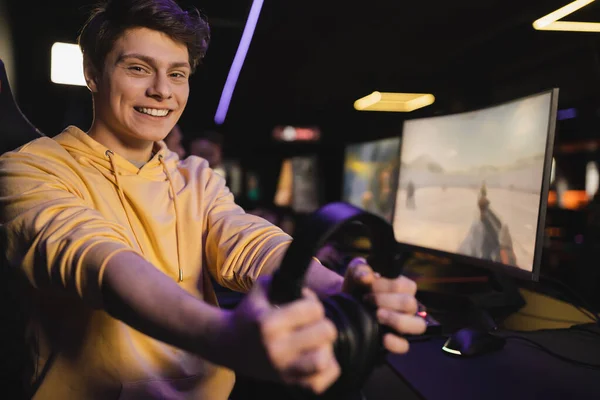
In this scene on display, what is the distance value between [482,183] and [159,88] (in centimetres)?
102

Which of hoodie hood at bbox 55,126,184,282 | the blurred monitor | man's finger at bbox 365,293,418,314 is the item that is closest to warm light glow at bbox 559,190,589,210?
the blurred monitor

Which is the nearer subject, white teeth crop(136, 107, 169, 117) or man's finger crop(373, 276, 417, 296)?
man's finger crop(373, 276, 417, 296)

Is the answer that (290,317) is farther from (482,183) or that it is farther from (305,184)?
(305,184)

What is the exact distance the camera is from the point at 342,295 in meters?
0.54

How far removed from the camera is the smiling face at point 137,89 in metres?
0.92

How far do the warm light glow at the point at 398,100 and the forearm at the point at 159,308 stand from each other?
5.63 metres

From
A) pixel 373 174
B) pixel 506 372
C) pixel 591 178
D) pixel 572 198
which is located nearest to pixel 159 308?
pixel 506 372

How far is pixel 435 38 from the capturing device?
4.89 m

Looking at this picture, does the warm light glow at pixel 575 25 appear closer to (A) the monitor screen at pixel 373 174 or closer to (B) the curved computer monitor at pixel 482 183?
(A) the monitor screen at pixel 373 174

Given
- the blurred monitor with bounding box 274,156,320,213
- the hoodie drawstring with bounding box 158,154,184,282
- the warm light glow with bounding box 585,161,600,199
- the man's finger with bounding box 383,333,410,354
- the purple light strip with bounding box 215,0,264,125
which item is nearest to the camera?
the man's finger with bounding box 383,333,410,354

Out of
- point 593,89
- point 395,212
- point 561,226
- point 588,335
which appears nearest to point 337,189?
point 561,226

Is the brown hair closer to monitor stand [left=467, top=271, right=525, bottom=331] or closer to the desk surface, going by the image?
the desk surface

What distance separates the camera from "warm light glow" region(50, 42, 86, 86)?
202 centimetres

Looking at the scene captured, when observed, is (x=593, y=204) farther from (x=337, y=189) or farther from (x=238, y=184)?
(x=238, y=184)
